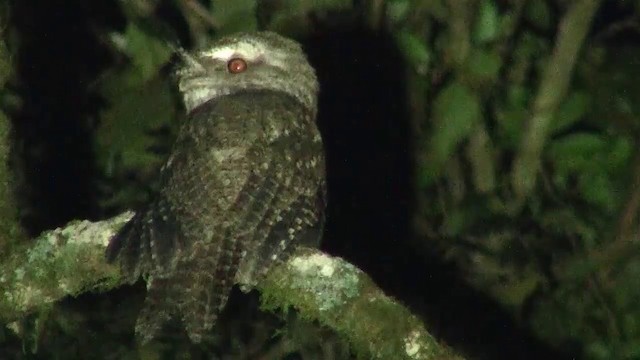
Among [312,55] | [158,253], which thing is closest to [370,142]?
[312,55]

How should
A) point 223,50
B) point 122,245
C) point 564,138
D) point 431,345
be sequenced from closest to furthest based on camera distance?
Result: point 431,345 < point 122,245 < point 223,50 < point 564,138

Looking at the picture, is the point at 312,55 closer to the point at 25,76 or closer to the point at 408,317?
the point at 25,76

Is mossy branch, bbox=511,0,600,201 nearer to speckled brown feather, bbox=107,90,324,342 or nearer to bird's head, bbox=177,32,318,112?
bird's head, bbox=177,32,318,112

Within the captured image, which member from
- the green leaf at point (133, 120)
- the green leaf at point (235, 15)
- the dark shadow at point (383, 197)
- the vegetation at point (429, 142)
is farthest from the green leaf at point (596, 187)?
the green leaf at point (133, 120)

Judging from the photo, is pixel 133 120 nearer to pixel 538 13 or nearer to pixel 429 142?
pixel 429 142

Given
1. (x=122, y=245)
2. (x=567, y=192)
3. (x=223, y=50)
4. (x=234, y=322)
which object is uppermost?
(x=223, y=50)

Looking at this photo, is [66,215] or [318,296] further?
[66,215]
